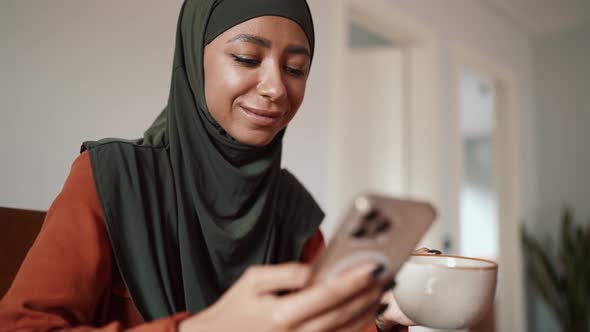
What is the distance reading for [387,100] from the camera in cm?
271

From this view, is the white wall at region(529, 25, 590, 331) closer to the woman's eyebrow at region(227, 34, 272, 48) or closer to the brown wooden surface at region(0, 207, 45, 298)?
the woman's eyebrow at region(227, 34, 272, 48)

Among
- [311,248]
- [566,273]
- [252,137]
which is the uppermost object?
[252,137]

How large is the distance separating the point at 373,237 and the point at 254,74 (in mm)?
401

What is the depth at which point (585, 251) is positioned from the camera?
10.0 feet

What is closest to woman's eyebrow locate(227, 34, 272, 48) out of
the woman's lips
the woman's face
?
the woman's face

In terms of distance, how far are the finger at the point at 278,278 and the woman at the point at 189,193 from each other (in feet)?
0.65

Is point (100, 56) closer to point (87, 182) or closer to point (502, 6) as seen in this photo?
point (87, 182)

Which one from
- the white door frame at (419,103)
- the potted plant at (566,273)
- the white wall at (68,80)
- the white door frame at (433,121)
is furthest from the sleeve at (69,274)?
the potted plant at (566,273)

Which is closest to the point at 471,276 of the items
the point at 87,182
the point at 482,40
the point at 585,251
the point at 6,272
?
the point at 87,182

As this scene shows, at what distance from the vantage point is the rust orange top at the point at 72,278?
20.3 inches

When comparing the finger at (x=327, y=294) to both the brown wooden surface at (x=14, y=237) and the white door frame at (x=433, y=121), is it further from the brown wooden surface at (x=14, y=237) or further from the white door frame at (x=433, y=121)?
the white door frame at (x=433, y=121)

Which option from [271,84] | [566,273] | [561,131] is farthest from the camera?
[561,131]

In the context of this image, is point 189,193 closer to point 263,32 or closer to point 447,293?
point 263,32

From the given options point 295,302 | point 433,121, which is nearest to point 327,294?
point 295,302
